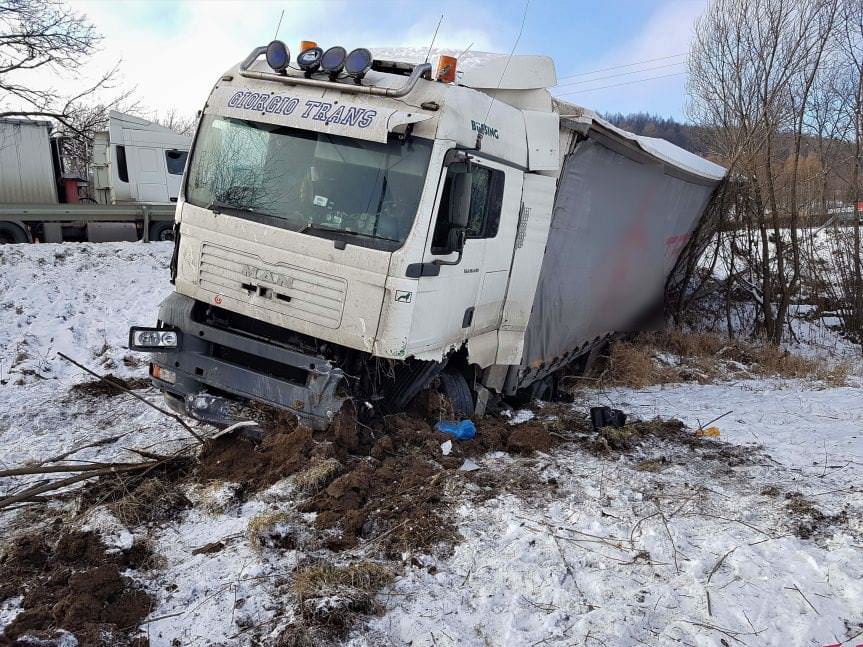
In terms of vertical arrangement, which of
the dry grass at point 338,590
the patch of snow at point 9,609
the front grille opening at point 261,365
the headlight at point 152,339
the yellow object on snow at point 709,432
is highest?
the headlight at point 152,339

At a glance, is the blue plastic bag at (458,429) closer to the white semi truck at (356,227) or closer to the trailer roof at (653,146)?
the white semi truck at (356,227)

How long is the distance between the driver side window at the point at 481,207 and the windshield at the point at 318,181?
260mm

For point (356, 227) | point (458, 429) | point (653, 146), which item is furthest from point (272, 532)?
point (653, 146)

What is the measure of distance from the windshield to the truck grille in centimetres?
31

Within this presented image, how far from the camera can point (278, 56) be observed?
4.73 meters

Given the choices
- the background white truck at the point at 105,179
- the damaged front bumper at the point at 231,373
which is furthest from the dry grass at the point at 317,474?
the background white truck at the point at 105,179

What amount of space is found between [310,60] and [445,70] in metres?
0.98

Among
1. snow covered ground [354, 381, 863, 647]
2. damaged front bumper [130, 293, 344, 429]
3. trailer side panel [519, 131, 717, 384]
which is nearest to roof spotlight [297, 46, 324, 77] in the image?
damaged front bumper [130, 293, 344, 429]

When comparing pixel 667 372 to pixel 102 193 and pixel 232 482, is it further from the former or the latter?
pixel 102 193

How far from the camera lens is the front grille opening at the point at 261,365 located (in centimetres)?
470

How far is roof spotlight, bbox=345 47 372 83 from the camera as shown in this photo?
4465 millimetres

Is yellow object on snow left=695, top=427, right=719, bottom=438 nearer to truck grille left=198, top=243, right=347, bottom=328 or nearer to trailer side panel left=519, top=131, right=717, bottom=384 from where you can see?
trailer side panel left=519, top=131, right=717, bottom=384

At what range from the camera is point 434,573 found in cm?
344

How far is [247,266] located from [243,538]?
1.91m
